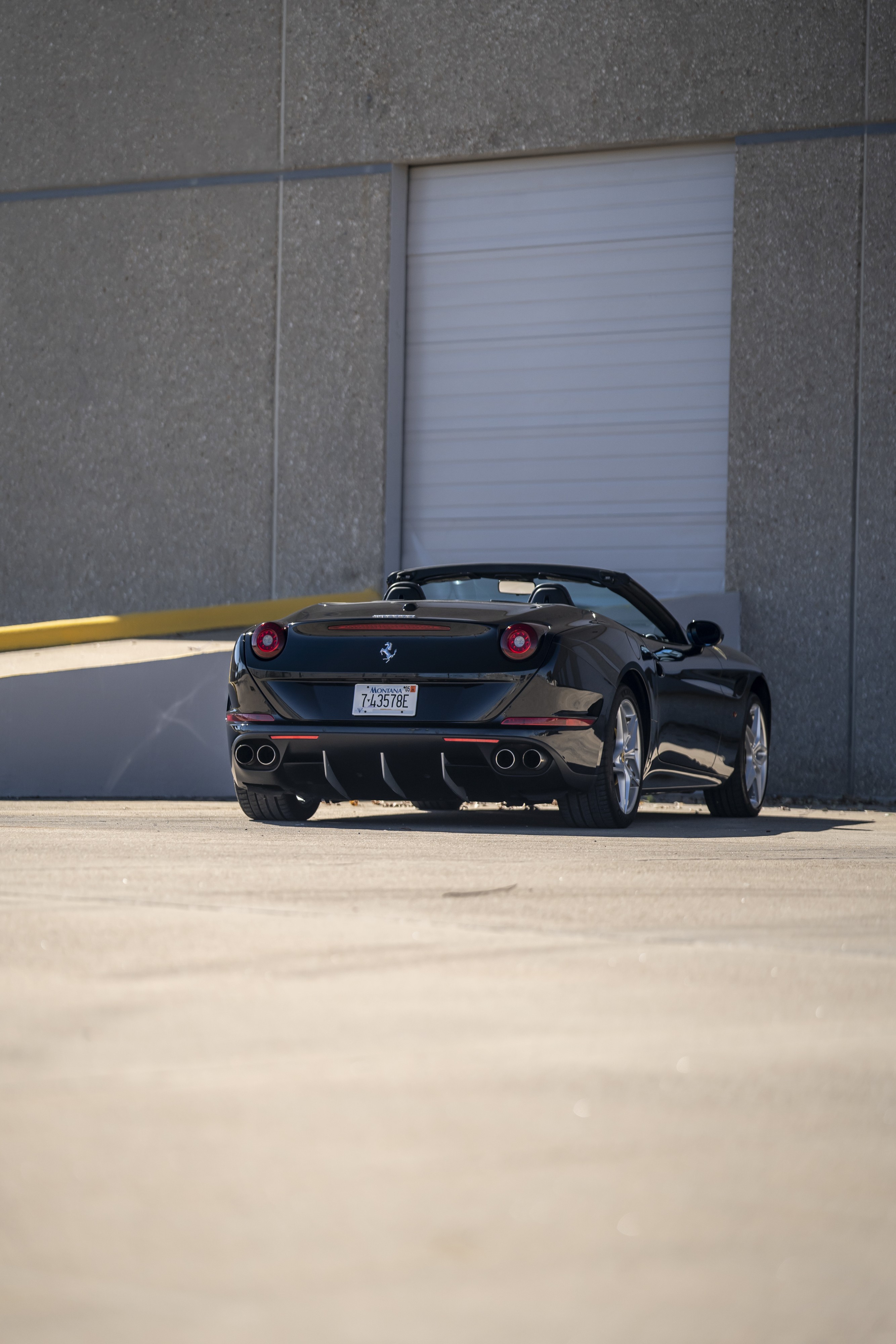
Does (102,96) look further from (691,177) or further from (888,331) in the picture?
(888,331)

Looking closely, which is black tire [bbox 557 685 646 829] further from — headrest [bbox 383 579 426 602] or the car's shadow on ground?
headrest [bbox 383 579 426 602]

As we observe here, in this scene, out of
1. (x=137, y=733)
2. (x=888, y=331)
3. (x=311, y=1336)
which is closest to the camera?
(x=311, y=1336)

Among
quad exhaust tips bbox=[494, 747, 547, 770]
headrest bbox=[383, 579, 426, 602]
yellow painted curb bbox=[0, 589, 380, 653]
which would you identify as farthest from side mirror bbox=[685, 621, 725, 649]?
yellow painted curb bbox=[0, 589, 380, 653]

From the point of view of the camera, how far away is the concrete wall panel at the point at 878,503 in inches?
521

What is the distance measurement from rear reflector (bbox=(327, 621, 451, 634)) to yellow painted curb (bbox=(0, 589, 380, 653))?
18.4 ft

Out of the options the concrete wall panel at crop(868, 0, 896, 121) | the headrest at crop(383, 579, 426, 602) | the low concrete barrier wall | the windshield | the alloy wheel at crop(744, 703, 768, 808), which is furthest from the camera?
the concrete wall panel at crop(868, 0, 896, 121)

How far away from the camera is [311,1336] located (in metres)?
1.53

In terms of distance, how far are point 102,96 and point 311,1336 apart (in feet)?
51.0

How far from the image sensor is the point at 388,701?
300 inches

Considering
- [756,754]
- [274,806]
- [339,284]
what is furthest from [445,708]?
[339,284]

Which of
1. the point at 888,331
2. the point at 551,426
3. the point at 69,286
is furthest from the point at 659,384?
the point at 69,286

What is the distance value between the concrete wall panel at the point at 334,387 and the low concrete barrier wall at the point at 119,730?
354cm

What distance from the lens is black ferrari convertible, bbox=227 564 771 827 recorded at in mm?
7531

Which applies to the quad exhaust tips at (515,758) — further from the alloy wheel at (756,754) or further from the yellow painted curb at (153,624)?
the yellow painted curb at (153,624)
